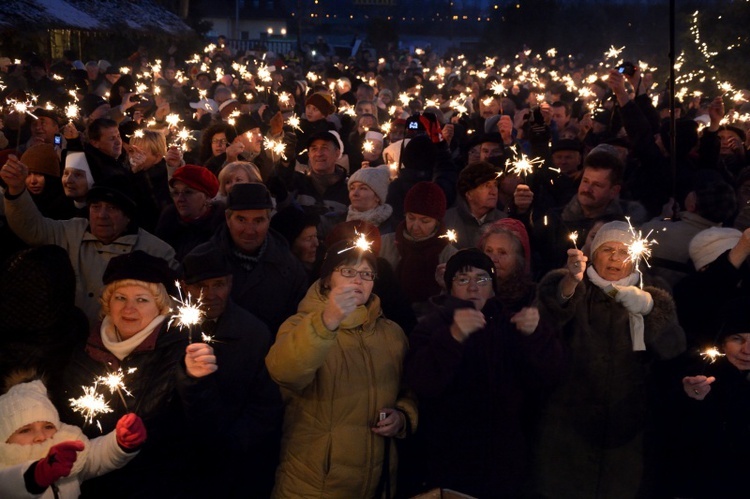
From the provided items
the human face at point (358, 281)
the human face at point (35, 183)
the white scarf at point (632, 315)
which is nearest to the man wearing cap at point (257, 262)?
the human face at point (358, 281)

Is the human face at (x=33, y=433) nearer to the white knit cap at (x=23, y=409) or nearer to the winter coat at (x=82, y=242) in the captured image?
the white knit cap at (x=23, y=409)

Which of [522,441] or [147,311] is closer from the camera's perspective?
[147,311]

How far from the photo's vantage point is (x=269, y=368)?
11.9ft

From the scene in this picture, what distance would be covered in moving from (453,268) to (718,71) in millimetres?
15158

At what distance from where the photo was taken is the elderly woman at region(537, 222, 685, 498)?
4000 millimetres

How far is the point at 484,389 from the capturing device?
3.81 metres

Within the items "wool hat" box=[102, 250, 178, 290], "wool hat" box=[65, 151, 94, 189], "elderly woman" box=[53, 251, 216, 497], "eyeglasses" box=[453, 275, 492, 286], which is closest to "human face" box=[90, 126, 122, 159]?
"wool hat" box=[65, 151, 94, 189]

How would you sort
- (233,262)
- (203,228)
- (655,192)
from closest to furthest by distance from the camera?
(233,262) → (203,228) → (655,192)

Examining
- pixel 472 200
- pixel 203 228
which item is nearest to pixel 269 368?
pixel 203 228

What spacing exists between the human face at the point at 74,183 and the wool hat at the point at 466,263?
3.21 m

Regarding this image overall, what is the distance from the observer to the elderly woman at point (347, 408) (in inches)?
148

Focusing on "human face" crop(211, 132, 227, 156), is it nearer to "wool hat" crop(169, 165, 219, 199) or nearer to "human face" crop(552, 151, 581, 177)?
"wool hat" crop(169, 165, 219, 199)

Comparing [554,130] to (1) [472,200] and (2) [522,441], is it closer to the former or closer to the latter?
(1) [472,200]

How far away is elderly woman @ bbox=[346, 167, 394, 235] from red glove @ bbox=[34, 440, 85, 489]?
3238 millimetres
